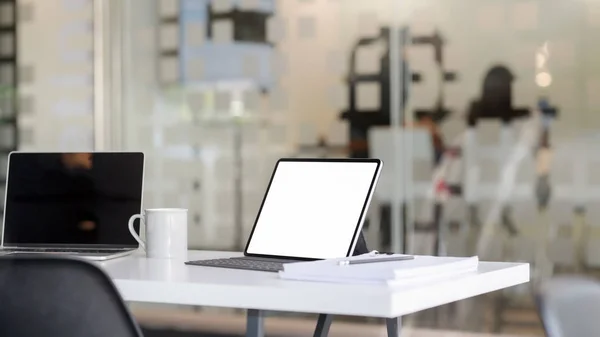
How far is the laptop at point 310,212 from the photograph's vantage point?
5.96 feet

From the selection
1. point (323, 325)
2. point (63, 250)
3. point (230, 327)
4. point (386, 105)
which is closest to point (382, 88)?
point (386, 105)

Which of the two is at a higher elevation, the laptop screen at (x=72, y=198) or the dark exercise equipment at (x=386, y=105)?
the dark exercise equipment at (x=386, y=105)

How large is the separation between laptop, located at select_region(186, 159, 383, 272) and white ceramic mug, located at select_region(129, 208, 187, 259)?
0.16 m

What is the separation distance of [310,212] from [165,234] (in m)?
0.33

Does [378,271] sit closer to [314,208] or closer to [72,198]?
[314,208]

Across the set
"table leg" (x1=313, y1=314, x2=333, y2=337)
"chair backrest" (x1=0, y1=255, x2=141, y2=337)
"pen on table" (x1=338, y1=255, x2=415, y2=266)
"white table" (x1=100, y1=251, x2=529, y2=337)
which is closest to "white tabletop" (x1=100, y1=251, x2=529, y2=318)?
"white table" (x1=100, y1=251, x2=529, y2=337)

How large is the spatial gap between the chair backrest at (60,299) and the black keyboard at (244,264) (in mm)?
476

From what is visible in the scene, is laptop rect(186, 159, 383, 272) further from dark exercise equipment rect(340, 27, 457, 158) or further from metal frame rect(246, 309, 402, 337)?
dark exercise equipment rect(340, 27, 457, 158)

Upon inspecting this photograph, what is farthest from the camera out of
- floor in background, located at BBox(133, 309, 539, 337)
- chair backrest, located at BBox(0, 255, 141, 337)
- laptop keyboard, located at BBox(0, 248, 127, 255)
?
floor in background, located at BBox(133, 309, 539, 337)

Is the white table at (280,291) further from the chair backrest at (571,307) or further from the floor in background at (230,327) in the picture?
the floor in background at (230,327)

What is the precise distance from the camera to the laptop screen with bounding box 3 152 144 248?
223 cm

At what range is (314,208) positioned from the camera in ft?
6.22

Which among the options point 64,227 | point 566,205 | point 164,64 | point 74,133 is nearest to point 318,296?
point 64,227

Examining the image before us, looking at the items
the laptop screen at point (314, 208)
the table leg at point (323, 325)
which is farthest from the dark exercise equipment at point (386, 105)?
the laptop screen at point (314, 208)
